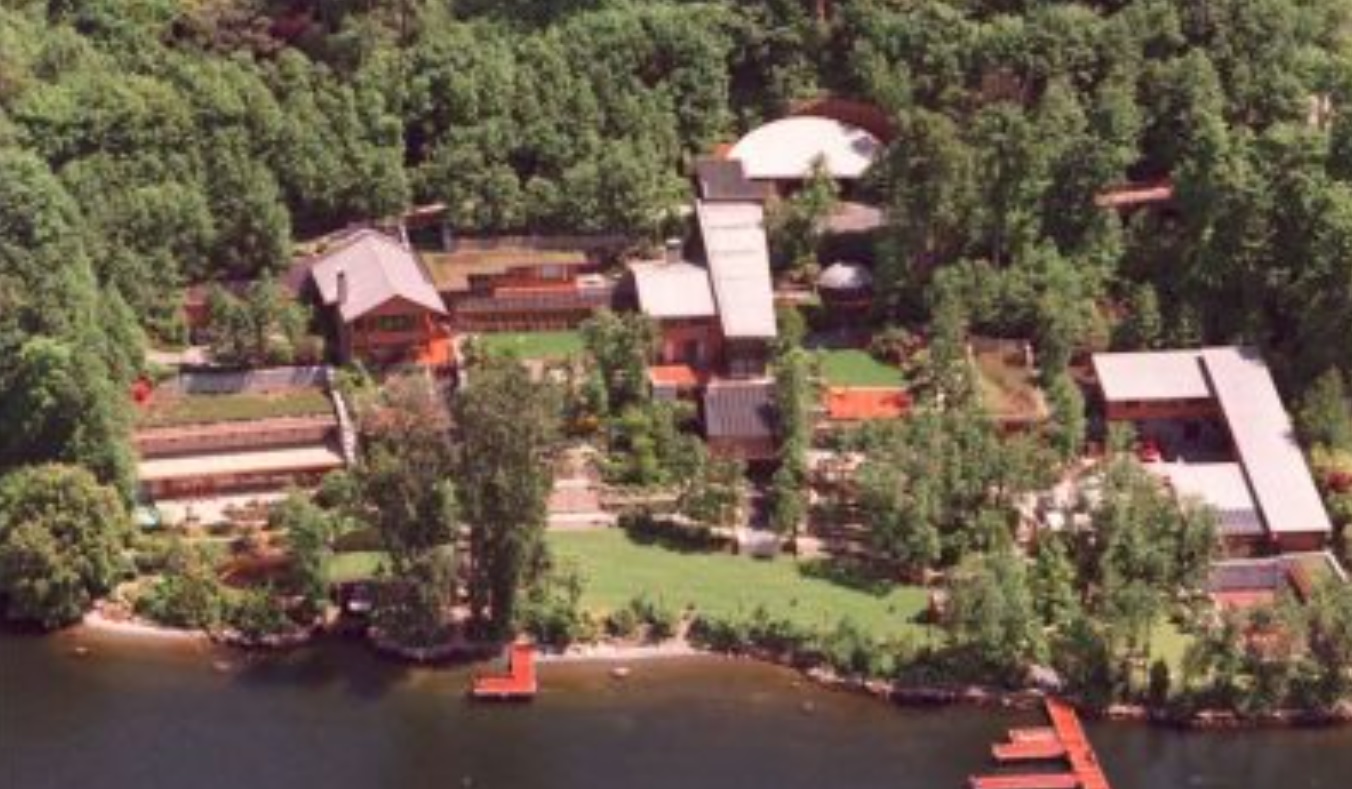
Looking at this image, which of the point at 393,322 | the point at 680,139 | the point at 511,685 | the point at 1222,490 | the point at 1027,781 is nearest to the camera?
the point at 1027,781

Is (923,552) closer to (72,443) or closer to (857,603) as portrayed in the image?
(857,603)

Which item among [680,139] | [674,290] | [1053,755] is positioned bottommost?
[1053,755]

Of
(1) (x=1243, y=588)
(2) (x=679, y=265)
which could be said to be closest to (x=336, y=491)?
(2) (x=679, y=265)

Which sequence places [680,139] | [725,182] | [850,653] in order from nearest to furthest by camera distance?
[850,653] < [725,182] < [680,139]

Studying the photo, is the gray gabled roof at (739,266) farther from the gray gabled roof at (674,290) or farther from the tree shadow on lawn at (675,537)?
the tree shadow on lawn at (675,537)

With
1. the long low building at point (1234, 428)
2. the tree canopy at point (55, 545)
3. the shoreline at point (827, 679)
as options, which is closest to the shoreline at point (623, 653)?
the shoreline at point (827, 679)

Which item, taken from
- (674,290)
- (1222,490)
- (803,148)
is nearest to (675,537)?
(674,290)

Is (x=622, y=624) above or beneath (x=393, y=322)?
beneath

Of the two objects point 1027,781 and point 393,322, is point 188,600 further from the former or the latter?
point 1027,781
